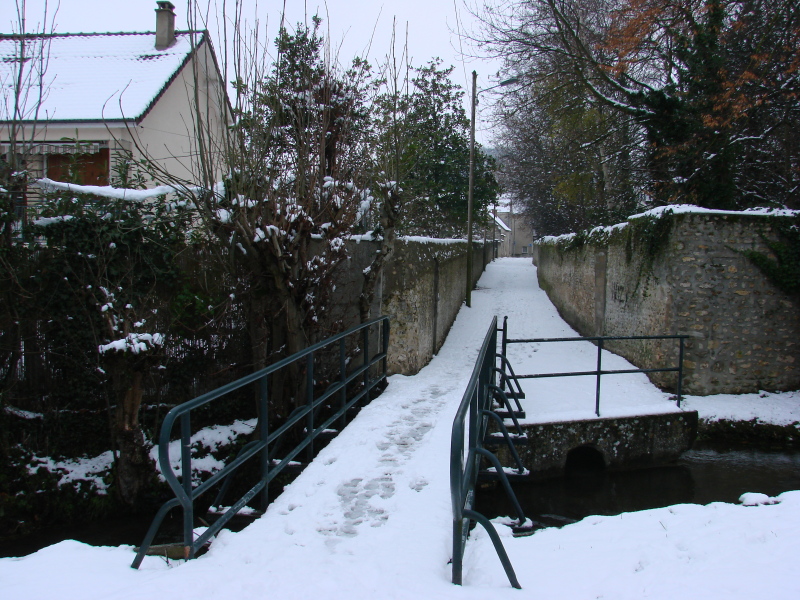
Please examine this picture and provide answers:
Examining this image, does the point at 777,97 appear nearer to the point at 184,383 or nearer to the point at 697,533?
the point at 697,533

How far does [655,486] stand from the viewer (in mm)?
6844

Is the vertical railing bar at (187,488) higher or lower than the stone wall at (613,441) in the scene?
higher

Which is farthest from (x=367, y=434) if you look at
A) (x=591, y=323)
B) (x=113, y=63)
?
(x=113, y=63)

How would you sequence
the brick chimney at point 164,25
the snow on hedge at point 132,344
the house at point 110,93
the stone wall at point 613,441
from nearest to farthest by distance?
the snow on hedge at point 132,344, the stone wall at point 613,441, the house at point 110,93, the brick chimney at point 164,25

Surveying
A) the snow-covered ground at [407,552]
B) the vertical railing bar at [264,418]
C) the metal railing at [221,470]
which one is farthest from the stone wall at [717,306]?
the vertical railing bar at [264,418]

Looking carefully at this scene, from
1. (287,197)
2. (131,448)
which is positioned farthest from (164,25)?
(131,448)

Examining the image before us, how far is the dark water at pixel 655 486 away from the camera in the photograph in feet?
20.4

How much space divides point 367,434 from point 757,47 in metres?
10.2

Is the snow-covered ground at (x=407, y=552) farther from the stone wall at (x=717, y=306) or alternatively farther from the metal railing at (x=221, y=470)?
the stone wall at (x=717, y=306)

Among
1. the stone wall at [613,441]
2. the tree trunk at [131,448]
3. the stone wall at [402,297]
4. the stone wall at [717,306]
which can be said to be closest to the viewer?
the tree trunk at [131,448]

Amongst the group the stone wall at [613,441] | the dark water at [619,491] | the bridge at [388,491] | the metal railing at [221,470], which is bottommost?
the dark water at [619,491]

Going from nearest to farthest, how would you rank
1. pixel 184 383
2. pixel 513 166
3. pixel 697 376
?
1. pixel 184 383
2. pixel 697 376
3. pixel 513 166

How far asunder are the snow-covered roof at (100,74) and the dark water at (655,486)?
32.7 feet

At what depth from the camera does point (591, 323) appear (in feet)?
40.7
